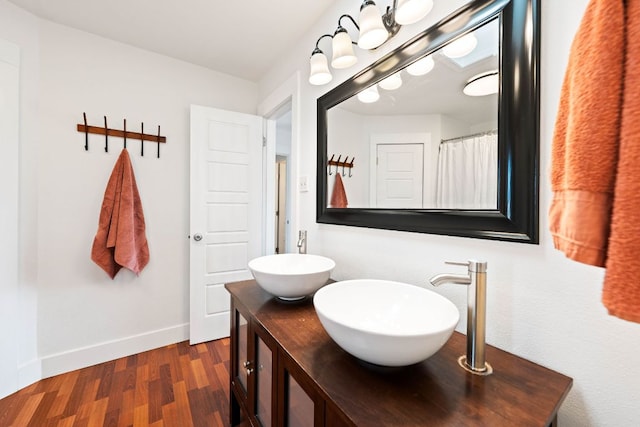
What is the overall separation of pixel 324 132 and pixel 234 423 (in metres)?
1.64

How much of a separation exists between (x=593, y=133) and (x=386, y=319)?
0.69m

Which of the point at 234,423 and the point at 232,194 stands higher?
the point at 232,194

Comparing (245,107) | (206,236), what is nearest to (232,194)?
(206,236)

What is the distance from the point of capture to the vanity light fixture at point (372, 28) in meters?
0.89

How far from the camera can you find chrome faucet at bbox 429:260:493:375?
2.08ft

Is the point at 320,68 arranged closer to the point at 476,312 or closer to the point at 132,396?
the point at 476,312

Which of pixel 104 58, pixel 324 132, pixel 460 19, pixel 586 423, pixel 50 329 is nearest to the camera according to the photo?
pixel 586 423

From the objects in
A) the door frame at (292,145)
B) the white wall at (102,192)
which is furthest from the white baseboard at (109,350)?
the door frame at (292,145)

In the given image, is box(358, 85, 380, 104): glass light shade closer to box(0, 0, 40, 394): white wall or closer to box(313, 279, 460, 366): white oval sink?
box(313, 279, 460, 366): white oval sink

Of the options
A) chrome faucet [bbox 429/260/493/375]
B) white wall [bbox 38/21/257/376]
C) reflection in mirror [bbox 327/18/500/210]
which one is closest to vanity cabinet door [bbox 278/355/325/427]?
chrome faucet [bbox 429/260/493/375]

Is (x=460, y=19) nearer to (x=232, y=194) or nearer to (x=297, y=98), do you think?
(x=297, y=98)

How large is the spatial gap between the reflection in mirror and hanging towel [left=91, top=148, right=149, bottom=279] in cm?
163

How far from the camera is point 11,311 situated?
1.54m

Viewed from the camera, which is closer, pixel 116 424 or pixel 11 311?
pixel 116 424
